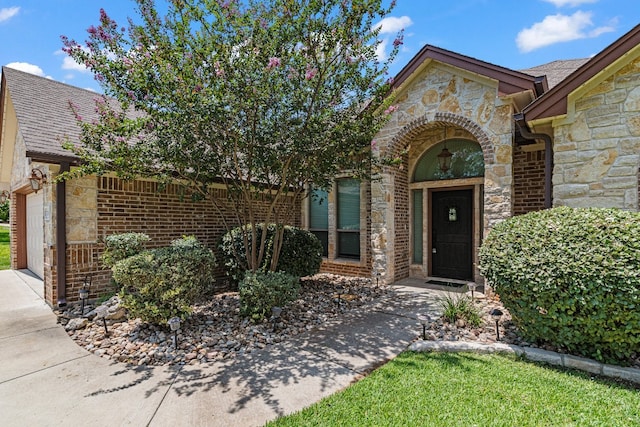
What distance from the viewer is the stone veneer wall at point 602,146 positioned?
4555 millimetres

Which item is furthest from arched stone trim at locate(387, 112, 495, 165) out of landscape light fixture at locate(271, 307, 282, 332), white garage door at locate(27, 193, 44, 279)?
white garage door at locate(27, 193, 44, 279)

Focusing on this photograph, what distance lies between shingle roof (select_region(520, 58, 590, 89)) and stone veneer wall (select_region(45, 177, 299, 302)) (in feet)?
31.5

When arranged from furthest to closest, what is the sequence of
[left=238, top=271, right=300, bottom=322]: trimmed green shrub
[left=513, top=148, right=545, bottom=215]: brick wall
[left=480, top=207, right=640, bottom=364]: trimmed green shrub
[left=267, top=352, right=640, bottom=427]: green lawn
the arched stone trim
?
[left=513, top=148, right=545, bottom=215]: brick wall → the arched stone trim → [left=238, top=271, right=300, bottom=322]: trimmed green shrub → [left=480, top=207, right=640, bottom=364]: trimmed green shrub → [left=267, top=352, right=640, bottom=427]: green lawn

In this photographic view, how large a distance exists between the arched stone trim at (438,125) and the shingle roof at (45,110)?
21.4ft

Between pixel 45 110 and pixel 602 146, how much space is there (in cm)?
1081

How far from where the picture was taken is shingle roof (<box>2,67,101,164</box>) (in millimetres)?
5512

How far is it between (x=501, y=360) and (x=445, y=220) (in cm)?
475

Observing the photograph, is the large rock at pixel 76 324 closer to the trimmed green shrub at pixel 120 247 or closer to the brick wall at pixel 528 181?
the trimmed green shrub at pixel 120 247

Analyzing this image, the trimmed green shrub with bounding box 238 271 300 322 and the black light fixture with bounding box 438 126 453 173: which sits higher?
the black light fixture with bounding box 438 126 453 173

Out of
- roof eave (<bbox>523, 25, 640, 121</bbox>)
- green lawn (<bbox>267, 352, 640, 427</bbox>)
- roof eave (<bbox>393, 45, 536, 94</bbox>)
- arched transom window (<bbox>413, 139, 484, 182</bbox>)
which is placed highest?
roof eave (<bbox>393, 45, 536, 94</bbox>)

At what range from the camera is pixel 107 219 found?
598 cm

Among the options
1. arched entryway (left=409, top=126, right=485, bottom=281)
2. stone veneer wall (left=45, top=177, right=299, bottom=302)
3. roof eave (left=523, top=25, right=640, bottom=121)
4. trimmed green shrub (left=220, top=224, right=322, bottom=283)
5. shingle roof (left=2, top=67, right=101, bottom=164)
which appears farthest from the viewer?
arched entryway (left=409, top=126, right=485, bottom=281)

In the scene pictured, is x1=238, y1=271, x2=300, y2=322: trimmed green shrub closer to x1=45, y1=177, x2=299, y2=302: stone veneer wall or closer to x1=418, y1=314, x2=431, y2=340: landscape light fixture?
x1=418, y1=314, x2=431, y2=340: landscape light fixture

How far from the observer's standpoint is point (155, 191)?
6582mm
